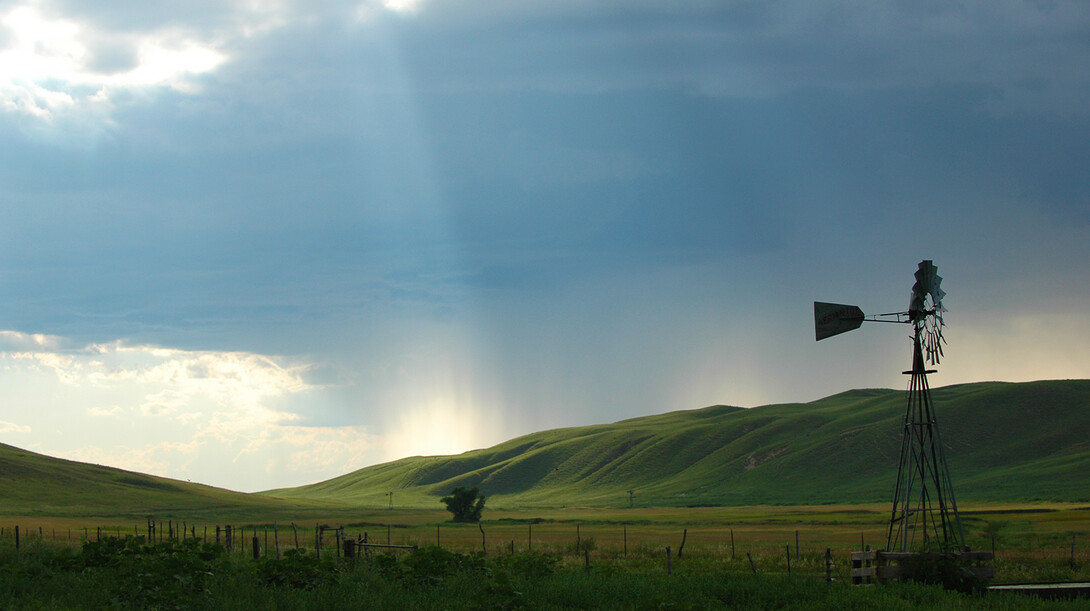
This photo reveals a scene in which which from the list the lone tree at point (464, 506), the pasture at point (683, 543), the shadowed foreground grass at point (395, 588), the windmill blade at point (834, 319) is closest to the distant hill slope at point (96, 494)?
the pasture at point (683, 543)

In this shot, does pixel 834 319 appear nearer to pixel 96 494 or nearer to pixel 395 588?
pixel 395 588

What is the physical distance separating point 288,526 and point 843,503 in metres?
98.2

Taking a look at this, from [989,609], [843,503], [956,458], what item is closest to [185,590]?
[989,609]

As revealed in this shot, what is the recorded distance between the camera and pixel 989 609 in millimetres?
18906

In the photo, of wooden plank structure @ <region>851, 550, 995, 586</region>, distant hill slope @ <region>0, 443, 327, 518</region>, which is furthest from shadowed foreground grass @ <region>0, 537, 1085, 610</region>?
distant hill slope @ <region>0, 443, 327, 518</region>

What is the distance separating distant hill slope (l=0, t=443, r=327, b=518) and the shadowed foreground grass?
102m

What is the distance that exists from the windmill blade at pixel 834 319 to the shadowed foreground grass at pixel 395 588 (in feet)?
24.1

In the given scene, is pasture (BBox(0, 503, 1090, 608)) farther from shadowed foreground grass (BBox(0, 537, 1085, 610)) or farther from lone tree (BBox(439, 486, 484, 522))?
lone tree (BBox(439, 486, 484, 522))

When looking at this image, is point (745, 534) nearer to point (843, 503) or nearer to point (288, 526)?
point (288, 526)

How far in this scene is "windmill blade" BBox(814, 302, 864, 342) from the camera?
26.3m

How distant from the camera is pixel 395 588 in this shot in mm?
20828

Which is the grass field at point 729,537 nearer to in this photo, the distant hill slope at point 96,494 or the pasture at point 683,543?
the pasture at point 683,543

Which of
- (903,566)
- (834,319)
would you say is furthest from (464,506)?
(903,566)

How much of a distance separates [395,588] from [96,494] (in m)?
137
